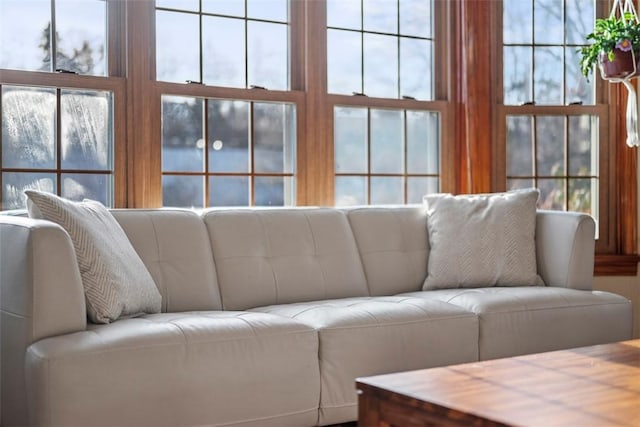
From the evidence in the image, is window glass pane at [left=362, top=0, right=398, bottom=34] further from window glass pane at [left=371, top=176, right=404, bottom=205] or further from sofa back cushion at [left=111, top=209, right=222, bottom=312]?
sofa back cushion at [left=111, top=209, right=222, bottom=312]

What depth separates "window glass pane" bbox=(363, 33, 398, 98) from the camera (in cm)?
470

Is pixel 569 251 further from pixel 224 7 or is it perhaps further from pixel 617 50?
pixel 224 7

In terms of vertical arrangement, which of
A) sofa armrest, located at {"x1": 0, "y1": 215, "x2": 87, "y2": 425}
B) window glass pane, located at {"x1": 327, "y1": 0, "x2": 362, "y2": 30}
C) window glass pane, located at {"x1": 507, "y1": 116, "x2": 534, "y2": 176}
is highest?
window glass pane, located at {"x1": 327, "y1": 0, "x2": 362, "y2": 30}

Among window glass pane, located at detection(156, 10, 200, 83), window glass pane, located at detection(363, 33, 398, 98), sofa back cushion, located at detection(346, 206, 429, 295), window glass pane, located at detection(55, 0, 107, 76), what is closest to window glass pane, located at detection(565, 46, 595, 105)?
window glass pane, located at detection(363, 33, 398, 98)

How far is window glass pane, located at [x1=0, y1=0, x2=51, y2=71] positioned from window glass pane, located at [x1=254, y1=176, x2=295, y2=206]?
1187 mm

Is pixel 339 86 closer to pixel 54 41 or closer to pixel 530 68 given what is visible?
pixel 530 68

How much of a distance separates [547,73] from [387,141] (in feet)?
3.58

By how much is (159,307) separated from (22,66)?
130 cm

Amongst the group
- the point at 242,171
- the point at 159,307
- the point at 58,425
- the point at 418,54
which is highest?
the point at 418,54

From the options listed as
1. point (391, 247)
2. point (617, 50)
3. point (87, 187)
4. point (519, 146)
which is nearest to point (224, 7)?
point (87, 187)

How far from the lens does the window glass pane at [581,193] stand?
5.01m

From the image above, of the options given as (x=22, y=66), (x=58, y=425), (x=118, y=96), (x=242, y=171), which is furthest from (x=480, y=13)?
(x=58, y=425)

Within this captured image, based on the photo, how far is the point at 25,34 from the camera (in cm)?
370

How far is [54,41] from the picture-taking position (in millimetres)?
3760
